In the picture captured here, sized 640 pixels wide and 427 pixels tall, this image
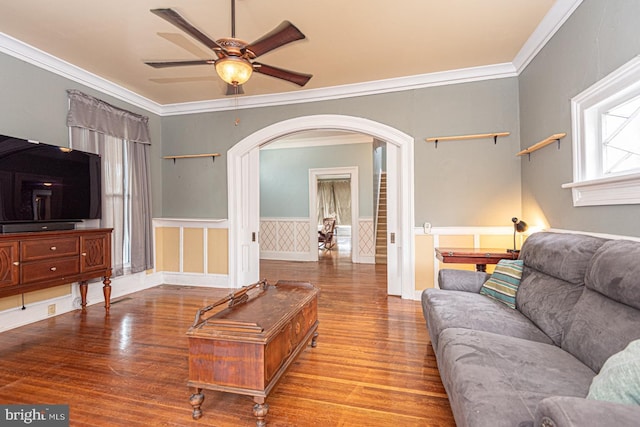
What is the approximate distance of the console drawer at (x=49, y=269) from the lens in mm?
2857

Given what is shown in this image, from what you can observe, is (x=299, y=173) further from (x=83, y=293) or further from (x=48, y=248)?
(x=48, y=248)

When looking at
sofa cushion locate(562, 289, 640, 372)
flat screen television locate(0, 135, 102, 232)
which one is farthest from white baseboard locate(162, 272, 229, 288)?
sofa cushion locate(562, 289, 640, 372)

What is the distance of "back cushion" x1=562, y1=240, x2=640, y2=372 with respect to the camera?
1.39m

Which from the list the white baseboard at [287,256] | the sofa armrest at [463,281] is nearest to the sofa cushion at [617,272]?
the sofa armrest at [463,281]

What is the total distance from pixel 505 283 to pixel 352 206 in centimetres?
496

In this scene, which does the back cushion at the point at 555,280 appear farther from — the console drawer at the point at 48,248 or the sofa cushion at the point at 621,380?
the console drawer at the point at 48,248

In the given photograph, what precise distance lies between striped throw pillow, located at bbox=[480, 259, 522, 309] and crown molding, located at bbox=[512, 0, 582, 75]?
211cm

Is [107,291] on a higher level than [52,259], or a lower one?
lower

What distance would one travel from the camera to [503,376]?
4.45 ft

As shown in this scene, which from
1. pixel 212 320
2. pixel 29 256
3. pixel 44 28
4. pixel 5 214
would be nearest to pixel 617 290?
pixel 212 320

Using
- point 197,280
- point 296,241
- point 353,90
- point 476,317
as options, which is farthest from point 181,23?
point 296,241

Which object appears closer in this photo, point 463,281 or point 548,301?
point 548,301

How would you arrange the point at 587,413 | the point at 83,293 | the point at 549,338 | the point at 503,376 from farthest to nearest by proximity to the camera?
the point at 83,293 < the point at 549,338 < the point at 503,376 < the point at 587,413

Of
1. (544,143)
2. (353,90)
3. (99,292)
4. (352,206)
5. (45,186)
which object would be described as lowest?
(99,292)
